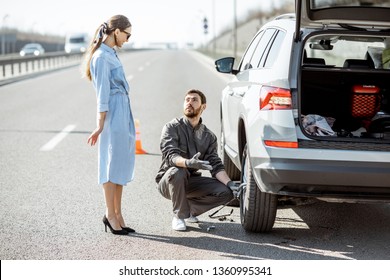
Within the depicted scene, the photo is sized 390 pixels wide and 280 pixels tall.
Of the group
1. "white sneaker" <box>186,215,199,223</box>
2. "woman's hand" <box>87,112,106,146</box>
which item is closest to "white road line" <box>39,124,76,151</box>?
"white sneaker" <box>186,215,199,223</box>

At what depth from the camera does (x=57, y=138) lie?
487 inches

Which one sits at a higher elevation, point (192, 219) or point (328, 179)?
point (328, 179)

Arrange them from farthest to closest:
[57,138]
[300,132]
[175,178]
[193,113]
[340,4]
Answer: [57,138]
[193,113]
[175,178]
[340,4]
[300,132]

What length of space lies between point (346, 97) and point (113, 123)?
2332 millimetres

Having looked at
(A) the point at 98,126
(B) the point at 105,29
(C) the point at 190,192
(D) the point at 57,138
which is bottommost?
(D) the point at 57,138

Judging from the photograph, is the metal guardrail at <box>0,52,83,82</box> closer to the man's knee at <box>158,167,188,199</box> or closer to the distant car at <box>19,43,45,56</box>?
the distant car at <box>19,43,45,56</box>

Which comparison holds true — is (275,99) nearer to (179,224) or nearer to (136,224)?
(179,224)

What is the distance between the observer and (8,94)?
73.5 ft

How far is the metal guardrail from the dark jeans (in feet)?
77.9

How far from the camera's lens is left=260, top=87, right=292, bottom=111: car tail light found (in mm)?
5391

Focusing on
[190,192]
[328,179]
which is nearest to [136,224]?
[190,192]

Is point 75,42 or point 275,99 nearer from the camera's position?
point 275,99

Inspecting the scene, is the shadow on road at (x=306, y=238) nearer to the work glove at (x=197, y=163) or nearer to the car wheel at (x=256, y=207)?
the car wheel at (x=256, y=207)

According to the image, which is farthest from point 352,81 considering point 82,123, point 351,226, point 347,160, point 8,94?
point 8,94
